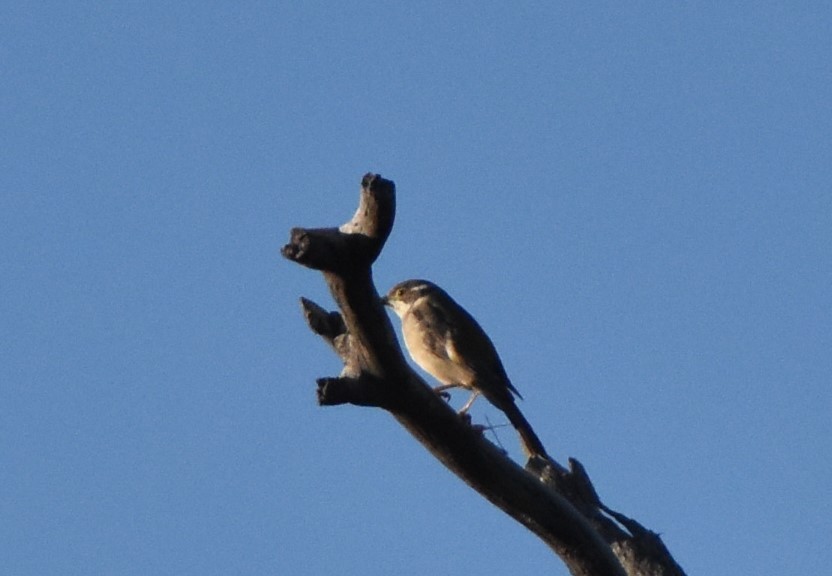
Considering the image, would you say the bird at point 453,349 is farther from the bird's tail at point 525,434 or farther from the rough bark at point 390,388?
the rough bark at point 390,388

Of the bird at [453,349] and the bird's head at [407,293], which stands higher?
the bird's head at [407,293]

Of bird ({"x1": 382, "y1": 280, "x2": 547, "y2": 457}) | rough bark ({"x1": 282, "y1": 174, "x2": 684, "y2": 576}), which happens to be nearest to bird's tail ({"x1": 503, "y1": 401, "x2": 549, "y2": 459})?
bird ({"x1": 382, "y1": 280, "x2": 547, "y2": 457})

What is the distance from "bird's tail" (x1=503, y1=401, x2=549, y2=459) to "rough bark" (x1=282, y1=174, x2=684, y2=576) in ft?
4.87

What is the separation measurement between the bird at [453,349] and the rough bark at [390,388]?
8.93 ft

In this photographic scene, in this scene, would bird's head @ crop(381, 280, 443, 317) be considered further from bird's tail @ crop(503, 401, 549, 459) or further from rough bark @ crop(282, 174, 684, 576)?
rough bark @ crop(282, 174, 684, 576)

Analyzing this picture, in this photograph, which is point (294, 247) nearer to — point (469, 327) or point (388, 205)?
point (388, 205)

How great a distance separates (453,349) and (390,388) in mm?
4415

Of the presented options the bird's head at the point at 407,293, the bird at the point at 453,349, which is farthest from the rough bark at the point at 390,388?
the bird's head at the point at 407,293

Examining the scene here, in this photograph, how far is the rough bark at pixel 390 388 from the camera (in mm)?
6262

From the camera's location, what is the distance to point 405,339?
11.8m

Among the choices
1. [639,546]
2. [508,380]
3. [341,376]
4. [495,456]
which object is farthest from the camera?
[508,380]

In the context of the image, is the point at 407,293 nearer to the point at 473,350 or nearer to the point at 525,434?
the point at 473,350

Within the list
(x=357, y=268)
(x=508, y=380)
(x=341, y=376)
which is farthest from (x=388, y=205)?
(x=508, y=380)

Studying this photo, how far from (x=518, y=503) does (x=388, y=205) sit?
1955 millimetres
